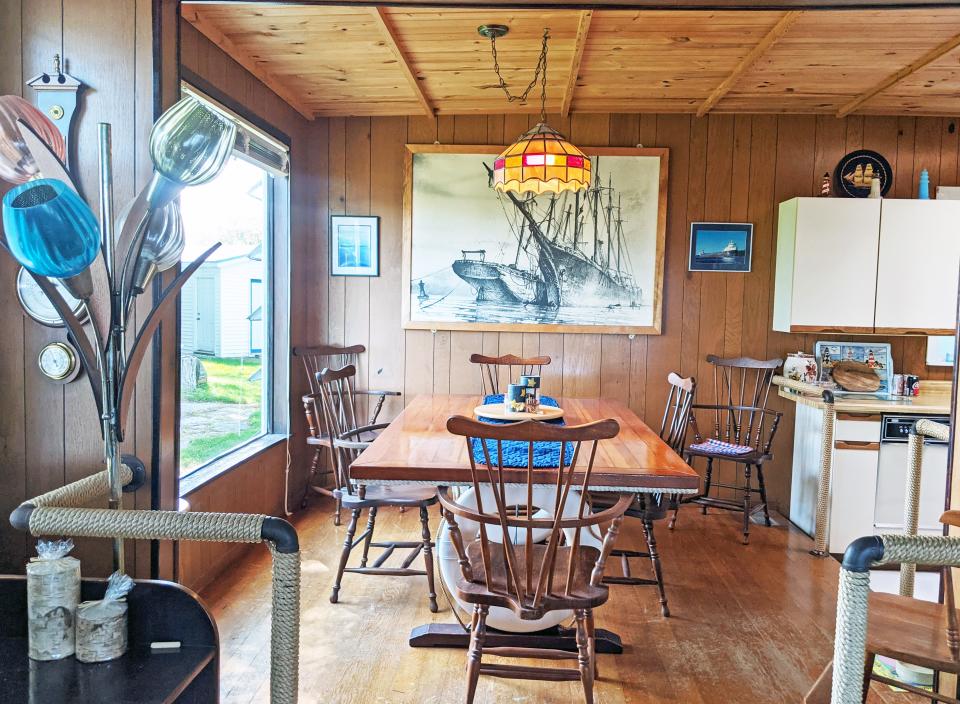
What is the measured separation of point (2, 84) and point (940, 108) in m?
4.61

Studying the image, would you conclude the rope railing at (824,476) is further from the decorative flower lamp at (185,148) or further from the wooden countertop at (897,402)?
the decorative flower lamp at (185,148)

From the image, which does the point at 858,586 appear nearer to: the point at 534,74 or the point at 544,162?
the point at 544,162

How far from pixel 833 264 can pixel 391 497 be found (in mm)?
2862

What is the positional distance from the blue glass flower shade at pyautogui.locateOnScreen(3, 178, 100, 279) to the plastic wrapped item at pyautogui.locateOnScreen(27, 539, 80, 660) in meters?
0.56

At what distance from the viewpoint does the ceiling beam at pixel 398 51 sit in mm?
2988

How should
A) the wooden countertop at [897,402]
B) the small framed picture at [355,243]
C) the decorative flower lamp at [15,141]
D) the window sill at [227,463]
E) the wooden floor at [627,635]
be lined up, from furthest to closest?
the small framed picture at [355,243]
the wooden countertop at [897,402]
the window sill at [227,463]
the wooden floor at [627,635]
the decorative flower lamp at [15,141]

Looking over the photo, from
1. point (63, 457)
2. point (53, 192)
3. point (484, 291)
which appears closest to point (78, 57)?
point (53, 192)

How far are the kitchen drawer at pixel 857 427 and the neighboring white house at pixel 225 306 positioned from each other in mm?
3127

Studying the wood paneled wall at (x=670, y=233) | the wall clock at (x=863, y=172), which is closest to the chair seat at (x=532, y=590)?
the wood paneled wall at (x=670, y=233)

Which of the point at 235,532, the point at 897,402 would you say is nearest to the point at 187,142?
the point at 235,532

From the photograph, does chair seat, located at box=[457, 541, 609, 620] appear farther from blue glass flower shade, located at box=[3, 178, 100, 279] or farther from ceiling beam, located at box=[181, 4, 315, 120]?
ceiling beam, located at box=[181, 4, 315, 120]

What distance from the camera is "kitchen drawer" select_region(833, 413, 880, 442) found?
3.86m

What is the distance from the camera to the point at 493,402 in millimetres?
3543

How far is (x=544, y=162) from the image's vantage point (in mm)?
2930
